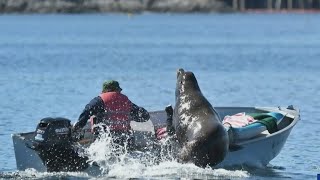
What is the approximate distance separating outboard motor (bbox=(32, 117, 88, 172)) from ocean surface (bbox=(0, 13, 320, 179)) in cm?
22

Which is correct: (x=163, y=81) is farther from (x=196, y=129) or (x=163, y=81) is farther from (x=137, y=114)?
(x=196, y=129)

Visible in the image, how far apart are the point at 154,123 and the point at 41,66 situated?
40223 millimetres

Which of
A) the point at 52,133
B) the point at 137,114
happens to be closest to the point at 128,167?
the point at 137,114

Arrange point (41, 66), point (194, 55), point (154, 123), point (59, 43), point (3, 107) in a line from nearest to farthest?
1. point (154, 123)
2. point (3, 107)
3. point (41, 66)
4. point (194, 55)
5. point (59, 43)

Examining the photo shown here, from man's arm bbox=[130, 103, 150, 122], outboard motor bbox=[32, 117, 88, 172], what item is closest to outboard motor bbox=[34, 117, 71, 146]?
outboard motor bbox=[32, 117, 88, 172]

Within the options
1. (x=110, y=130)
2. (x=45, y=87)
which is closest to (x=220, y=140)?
(x=110, y=130)

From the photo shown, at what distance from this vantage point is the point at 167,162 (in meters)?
24.5

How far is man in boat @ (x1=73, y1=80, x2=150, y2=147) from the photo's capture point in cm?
2420

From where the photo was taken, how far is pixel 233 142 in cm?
2509

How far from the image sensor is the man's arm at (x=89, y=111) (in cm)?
2409

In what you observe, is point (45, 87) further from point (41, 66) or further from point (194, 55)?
point (194, 55)

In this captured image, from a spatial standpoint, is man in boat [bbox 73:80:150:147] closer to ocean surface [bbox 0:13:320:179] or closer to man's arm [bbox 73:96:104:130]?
man's arm [bbox 73:96:104:130]

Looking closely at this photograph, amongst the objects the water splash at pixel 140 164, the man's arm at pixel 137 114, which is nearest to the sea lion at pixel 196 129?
the water splash at pixel 140 164

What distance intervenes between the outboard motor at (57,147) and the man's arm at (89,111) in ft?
1.04
